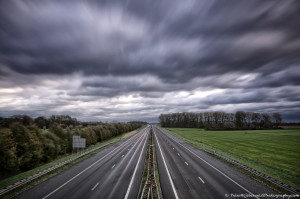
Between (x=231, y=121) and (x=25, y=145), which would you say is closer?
(x=25, y=145)

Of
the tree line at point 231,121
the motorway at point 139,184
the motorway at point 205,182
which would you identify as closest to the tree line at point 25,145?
the motorway at point 139,184

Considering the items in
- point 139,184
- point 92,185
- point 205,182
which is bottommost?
point 92,185

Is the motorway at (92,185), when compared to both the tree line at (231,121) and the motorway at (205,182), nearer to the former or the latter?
the motorway at (205,182)

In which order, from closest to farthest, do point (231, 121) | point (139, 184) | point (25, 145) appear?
point (139, 184) → point (25, 145) → point (231, 121)

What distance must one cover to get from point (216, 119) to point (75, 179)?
184821 mm

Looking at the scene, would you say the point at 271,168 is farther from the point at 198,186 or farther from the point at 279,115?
the point at 279,115

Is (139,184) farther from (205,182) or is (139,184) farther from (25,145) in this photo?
(25,145)

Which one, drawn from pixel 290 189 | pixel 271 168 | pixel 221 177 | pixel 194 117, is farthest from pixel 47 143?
pixel 194 117

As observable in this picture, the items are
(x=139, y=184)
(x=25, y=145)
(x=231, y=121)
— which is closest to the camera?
(x=139, y=184)

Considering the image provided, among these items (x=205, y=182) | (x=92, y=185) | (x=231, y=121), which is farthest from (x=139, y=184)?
(x=231, y=121)

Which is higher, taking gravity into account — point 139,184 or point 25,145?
point 25,145

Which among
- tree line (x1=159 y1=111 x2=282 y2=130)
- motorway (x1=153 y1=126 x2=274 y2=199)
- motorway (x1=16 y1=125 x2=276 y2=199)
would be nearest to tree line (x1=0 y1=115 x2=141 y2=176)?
motorway (x1=16 y1=125 x2=276 y2=199)

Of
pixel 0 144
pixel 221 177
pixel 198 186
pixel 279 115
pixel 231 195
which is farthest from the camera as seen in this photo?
pixel 279 115

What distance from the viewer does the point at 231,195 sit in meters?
13.1
